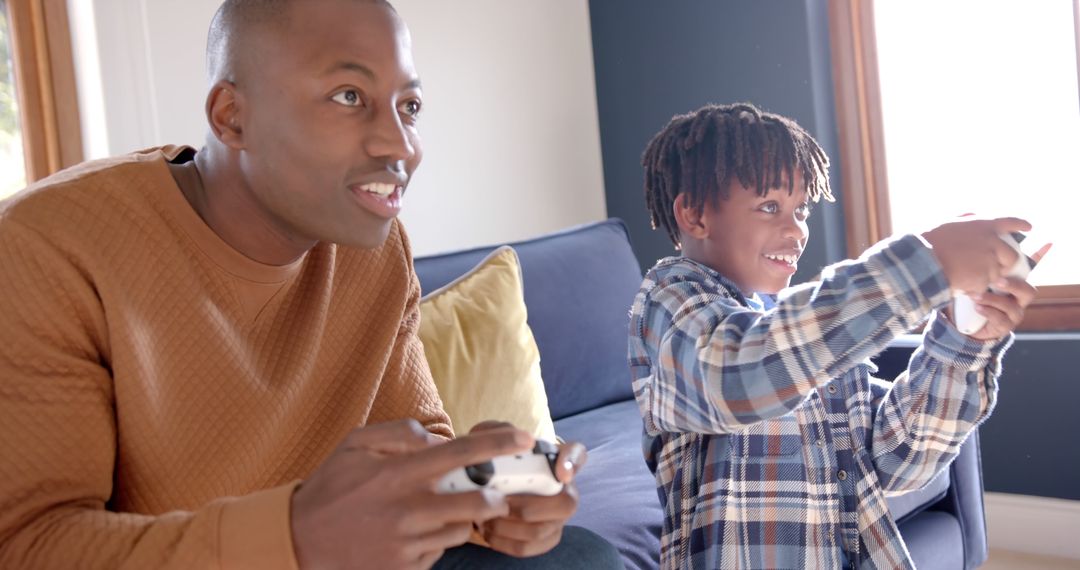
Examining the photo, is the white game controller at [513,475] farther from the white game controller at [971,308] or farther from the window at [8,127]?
the window at [8,127]

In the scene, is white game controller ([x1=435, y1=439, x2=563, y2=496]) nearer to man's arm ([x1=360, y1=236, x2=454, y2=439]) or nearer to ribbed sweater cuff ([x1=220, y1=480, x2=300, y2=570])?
ribbed sweater cuff ([x1=220, y1=480, x2=300, y2=570])

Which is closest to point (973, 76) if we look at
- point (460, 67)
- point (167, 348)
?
point (460, 67)

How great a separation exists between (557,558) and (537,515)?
0.51 ft

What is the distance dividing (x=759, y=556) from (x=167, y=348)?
0.76 m

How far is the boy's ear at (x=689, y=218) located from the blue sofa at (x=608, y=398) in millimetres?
488

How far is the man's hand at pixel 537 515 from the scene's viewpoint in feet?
2.91

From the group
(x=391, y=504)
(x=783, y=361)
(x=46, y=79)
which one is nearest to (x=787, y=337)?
(x=783, y=361)

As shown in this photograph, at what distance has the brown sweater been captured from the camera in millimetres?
907

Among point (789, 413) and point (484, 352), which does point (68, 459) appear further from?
point (484, 352)

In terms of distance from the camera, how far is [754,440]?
1387 millimetres

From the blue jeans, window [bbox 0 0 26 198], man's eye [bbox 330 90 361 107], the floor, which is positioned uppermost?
window [bbox 0 0 26 198]

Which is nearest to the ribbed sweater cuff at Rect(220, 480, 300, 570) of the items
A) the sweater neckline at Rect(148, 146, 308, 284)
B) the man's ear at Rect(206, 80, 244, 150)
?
the sweater neckline at Rect(148, 146, 308, 284)

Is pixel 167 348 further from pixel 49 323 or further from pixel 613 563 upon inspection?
pixel 613 563

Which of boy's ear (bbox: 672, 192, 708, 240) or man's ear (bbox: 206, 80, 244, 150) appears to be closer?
man's ear (bbox: 206, 80, 244, 150)
